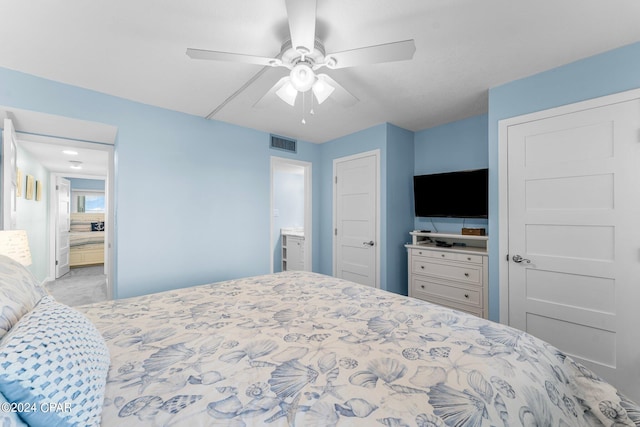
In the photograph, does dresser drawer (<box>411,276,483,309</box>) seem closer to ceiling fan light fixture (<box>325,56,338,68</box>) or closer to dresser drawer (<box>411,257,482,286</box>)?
dresser drawer (<box>411,257,482,286</box>)

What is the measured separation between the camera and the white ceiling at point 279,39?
1446 millimetres

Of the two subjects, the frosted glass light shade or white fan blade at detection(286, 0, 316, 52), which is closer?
white fan blade at detection(286, 0, 316, 52)

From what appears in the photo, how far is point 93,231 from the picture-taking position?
6.68 metres

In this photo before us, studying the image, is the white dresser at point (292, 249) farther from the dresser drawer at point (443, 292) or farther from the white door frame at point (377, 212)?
the dresser drawer at point (443, 292)

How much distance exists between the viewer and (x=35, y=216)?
13.2 feet

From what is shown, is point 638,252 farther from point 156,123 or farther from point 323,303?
point 156,123

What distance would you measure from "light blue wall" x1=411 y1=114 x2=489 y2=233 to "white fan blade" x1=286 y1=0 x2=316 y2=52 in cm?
249

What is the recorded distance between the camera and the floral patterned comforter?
2.36ft

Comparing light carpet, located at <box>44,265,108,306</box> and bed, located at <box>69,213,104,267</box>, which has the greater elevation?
bed, located at <box>69,213,104,267</box>

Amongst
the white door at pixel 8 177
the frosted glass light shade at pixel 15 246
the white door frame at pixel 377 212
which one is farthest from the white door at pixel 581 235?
the white door at pixel 8 177

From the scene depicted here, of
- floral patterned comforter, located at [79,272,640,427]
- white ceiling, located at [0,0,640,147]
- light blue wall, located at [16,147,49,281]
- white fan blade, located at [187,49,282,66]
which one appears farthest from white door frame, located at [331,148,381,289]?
light blue wall, located at [16,147,49,281]

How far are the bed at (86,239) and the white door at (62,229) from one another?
0.59 metres

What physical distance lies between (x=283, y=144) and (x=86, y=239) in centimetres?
604

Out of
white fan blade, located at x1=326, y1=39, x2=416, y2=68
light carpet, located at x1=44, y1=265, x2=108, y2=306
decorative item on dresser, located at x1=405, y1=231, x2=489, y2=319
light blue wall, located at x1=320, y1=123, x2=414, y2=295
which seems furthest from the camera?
light carpet, located at x1=44, y1=265, x2=108, y2=306
